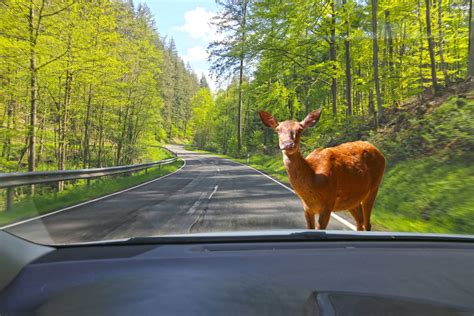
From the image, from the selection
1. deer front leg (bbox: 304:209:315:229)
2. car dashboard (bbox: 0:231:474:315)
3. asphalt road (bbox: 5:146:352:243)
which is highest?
car dashboard (bbox: 0:231:474:315)

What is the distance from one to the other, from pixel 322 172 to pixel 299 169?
0.80 ft

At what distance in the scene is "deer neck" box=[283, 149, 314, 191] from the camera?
3852 millimetres

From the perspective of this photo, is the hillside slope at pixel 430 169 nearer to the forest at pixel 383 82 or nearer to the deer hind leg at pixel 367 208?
the forest at pixel 383 82

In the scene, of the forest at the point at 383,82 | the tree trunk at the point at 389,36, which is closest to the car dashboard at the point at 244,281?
the forest at the point at 383,82

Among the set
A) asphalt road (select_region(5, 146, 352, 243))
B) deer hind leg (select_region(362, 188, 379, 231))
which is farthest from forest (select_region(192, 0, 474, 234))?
deer hind leg (select_region(362, 188, 379, 231))

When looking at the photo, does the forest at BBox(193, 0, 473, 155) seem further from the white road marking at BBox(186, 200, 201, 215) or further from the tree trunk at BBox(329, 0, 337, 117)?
the white road marking at BBox(186, 200, 201, 215)

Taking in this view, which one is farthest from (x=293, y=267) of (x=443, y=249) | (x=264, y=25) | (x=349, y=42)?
(x=349, y=42)

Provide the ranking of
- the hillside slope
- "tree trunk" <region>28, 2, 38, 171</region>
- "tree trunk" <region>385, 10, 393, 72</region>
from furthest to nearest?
"tree trunk" <region>385, 10, 393, 72</region> < "tree trunk" <region>28, 2, 38, 171</region> < the hillside slope

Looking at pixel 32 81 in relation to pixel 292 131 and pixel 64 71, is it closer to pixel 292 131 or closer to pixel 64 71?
pixel 64 71

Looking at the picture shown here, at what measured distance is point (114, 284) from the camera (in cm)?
155

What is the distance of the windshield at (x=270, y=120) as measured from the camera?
18.9 ft

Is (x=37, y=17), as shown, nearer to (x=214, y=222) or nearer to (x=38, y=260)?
(x=214, y=222)

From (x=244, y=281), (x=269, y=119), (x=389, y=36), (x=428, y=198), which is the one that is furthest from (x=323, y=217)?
(x=389, y=36)

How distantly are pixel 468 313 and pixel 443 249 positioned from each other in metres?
0.71
